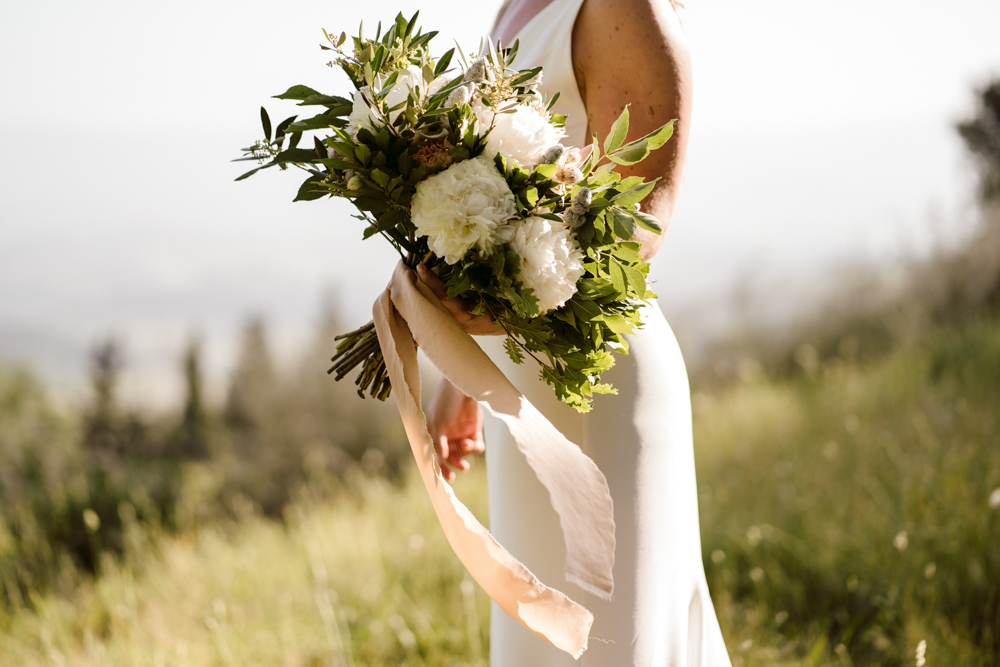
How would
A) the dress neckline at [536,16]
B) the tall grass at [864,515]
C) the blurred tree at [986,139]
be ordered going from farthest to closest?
the blurred tree at [986,139] < the tall grass at [864,515] < the dress neckline at [536,16]

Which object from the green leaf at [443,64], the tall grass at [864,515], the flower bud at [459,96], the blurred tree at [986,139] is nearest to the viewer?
the flower bud at [459,96]

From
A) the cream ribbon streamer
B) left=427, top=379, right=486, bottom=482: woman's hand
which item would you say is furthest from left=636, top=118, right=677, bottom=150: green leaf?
left=427, top=379, right=486, bottom=482: woman's hand

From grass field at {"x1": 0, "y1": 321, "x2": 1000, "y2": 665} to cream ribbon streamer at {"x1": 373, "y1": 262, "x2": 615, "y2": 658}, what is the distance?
1.50 meters

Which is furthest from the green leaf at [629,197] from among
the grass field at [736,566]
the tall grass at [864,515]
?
the grass field at [736,566]

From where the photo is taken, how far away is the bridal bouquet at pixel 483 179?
1170 millimetres

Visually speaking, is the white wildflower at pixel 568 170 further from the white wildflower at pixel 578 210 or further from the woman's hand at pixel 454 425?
the woman's hand at pixel 454 425

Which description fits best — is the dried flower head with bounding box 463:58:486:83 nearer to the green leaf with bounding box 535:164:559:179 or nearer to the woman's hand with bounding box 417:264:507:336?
the green leaf with bounding box 535:164:559:179

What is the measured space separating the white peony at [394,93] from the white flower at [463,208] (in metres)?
0.14

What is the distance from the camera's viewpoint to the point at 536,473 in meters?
1.26

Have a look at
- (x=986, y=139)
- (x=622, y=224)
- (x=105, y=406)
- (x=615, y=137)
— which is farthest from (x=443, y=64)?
(x=986, y=139)

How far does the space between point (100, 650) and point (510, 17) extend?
124 inches

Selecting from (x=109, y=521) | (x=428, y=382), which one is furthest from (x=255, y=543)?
(x=428, y=382)

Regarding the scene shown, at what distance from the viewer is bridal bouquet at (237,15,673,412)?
1.17 metres

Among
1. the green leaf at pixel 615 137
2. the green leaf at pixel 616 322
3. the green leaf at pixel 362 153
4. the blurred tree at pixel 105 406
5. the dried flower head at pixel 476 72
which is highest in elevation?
the dried flower head at pixel 476 72
